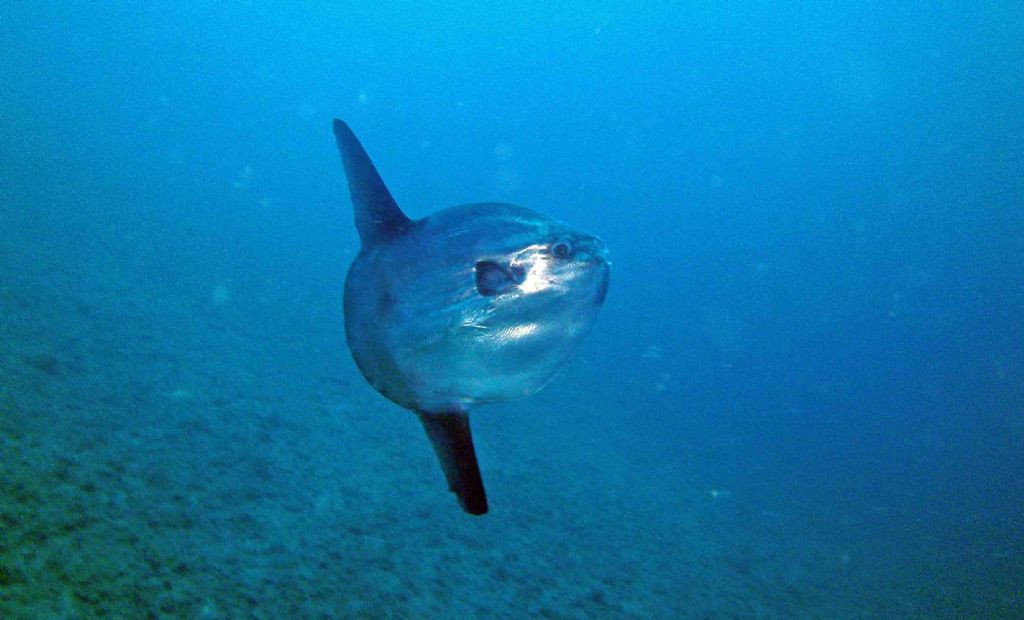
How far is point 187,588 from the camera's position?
271cm

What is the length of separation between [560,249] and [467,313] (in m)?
0.35

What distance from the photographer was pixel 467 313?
4.99 feet

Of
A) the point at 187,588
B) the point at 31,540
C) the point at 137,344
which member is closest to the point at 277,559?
the point at 187,588

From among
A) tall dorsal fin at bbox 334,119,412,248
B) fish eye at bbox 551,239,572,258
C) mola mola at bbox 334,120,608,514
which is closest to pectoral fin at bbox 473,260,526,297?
mola mola at bbox 334,120,608,514

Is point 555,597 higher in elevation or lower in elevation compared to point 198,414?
lower

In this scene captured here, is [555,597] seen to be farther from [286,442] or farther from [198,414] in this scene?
[198,414]

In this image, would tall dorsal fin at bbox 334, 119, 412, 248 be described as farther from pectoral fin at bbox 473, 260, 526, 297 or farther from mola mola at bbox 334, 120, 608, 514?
pectoral fin at bbox 473, 260, 526, 297

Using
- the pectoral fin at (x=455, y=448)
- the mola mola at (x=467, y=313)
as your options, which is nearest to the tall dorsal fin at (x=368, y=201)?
the mola mola at (x=467, y=313)

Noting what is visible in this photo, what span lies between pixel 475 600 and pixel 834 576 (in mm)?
7327

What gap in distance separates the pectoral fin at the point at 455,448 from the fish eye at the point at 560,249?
59 cm

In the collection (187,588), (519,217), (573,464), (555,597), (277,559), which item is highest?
(573,464)

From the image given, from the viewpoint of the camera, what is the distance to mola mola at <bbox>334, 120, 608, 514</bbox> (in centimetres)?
154

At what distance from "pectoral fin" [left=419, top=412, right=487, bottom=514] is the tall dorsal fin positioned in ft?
2.07

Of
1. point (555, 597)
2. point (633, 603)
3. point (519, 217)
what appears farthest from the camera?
point (633, 603)
